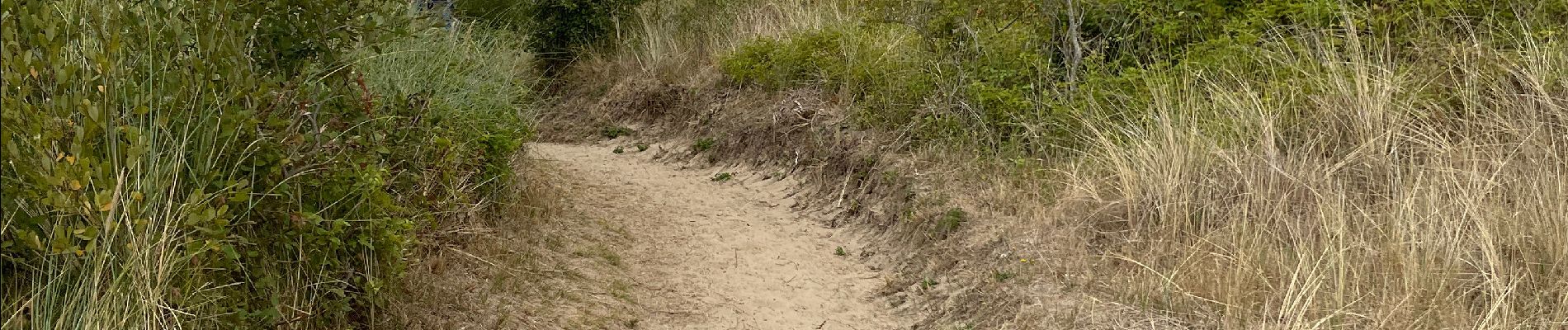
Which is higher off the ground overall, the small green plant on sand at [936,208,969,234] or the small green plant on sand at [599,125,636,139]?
the small green plant on sand at [936,208,969,234]

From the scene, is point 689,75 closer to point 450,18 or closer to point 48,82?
point 450,18

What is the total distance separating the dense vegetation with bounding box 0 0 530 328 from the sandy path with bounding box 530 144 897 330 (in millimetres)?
1324

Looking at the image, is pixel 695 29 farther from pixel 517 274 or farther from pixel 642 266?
pixel 517 274

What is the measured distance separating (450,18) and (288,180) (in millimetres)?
7115

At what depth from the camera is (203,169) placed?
4008 mm

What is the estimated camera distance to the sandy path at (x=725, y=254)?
644 centimetres

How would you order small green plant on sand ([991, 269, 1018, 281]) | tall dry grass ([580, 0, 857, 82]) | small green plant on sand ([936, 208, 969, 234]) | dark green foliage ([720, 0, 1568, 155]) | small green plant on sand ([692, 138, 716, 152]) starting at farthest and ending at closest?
tall dry grass ([580, 0, 857, 82]) → small green plant on sand ([692, 138, 716, 152]) → small green plant on sand ([936, 208, 969, 234]) → dark green foliage ([720, 0, 1568, 155]) → small green plant on sand ([991, 269, 1018, 281])

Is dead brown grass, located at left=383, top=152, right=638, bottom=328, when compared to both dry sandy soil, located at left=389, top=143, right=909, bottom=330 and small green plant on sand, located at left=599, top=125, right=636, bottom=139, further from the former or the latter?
small green plant on sand, located at left=599, top=125, right=636, bottom=139

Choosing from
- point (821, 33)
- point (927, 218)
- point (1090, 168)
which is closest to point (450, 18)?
point (821, 33)

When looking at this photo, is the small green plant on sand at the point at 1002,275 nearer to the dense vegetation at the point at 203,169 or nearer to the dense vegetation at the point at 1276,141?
the dense vegetation at the point at 1276,141

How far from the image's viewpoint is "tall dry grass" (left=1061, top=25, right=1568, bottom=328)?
4.67 m

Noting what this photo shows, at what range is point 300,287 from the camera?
15.1 ft

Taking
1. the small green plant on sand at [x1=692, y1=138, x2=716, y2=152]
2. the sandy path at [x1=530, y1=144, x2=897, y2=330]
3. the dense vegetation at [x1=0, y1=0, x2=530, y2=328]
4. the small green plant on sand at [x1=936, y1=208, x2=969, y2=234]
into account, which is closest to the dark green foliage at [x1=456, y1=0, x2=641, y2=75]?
the small green plant on sand at [x1=692, y1=138, x2=716, y2=152]

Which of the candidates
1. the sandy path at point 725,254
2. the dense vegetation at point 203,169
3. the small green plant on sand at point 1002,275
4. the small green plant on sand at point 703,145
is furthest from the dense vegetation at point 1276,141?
the dense vegetation at point 203,169
